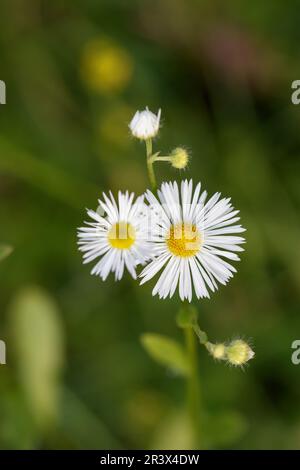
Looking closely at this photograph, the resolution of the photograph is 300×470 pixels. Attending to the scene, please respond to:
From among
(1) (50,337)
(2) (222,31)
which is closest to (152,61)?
(2) (222,31)

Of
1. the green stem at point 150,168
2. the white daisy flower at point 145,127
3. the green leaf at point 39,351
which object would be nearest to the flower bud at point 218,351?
the green stem at point 150,168

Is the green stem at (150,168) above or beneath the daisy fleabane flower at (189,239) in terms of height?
above

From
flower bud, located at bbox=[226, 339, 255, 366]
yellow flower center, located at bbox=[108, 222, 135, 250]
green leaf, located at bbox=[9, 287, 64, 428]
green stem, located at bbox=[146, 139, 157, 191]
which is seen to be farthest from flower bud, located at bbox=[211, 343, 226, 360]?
green leaf, located at bbox=[9, 287, 64, 428]

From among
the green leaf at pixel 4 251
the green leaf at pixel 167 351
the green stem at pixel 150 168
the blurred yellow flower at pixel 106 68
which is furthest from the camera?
the blurred yellow flower at pixel 106 68

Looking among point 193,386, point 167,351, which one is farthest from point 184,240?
point 193,386

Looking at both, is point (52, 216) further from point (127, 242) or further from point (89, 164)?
point (127, 242)

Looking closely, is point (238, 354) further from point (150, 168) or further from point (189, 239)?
point (150, 168)

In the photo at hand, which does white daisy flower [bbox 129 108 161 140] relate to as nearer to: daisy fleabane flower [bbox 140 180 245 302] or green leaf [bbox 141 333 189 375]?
daisy fleabane flower [bbox 140 180 245 302]

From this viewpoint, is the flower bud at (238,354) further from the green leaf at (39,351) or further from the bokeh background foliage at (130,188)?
the green leaf at (39,351)
